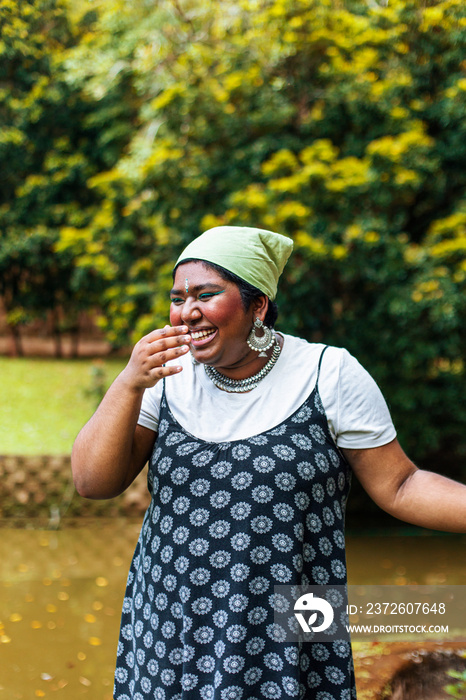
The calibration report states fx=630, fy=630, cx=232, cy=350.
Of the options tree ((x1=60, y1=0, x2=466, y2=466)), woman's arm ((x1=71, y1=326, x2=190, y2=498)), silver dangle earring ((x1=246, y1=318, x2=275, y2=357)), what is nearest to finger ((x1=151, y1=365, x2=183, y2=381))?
Result: woman's arm ((x1=71, y1=326, x2=190, y2=498))

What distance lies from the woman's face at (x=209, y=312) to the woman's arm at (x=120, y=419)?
2.5 inches

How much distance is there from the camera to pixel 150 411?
151 cm

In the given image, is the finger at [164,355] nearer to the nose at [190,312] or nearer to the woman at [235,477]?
the woman at [235,477]

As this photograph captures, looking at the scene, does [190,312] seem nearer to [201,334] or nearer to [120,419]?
[201,334]

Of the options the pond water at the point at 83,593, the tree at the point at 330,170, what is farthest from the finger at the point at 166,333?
the tree at the point at 330,170

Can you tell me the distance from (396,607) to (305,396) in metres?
2.85

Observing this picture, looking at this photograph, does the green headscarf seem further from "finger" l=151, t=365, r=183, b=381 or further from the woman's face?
"finger" l=151, t=365, r=183, b=381

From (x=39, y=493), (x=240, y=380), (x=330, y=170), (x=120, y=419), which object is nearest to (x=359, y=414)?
(x=240, y=380)

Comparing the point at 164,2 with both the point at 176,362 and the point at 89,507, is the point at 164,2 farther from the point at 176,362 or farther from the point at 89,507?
the point at 176,362

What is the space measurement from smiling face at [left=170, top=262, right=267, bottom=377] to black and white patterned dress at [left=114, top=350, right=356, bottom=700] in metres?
0.20

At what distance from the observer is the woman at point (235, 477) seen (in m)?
1.35

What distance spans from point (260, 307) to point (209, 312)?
0.16 meters

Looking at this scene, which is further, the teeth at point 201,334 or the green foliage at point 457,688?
the green foliage at point 457,688

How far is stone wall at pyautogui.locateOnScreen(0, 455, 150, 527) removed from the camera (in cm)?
564
